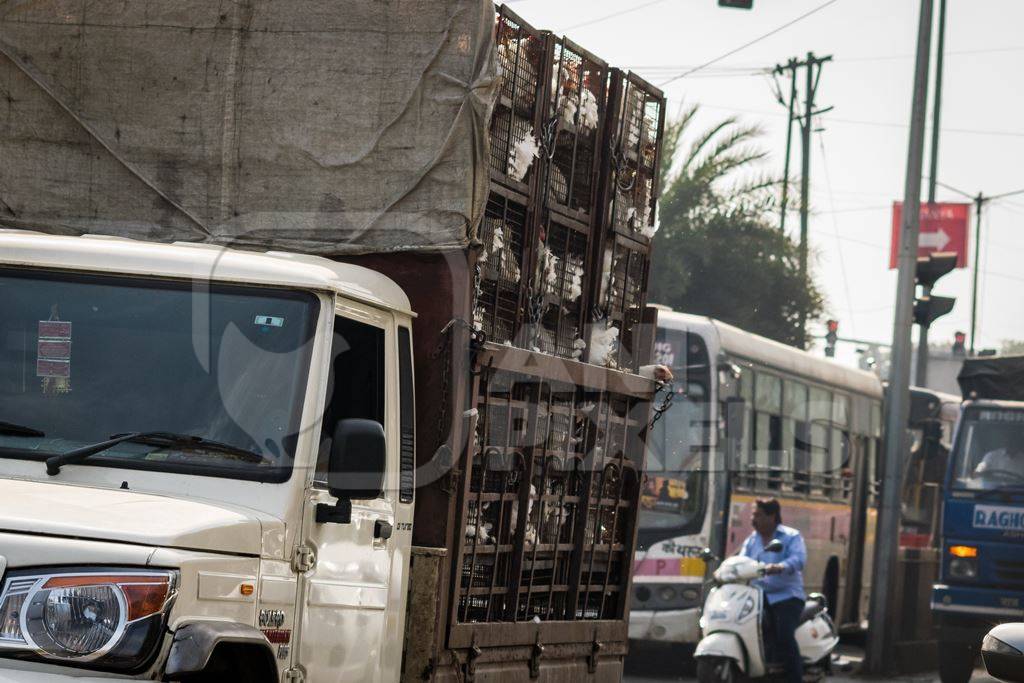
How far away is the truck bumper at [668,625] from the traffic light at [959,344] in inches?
1761

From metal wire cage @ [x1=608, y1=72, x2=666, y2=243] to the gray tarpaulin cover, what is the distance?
5.09 feet

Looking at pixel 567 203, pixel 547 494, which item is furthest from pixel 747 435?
pixel 547 494

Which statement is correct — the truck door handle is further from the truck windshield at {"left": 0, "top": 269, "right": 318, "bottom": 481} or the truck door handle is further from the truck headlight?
the truck headlight

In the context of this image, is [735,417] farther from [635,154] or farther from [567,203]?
[567,203]

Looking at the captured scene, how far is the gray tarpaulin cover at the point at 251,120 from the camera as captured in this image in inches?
257

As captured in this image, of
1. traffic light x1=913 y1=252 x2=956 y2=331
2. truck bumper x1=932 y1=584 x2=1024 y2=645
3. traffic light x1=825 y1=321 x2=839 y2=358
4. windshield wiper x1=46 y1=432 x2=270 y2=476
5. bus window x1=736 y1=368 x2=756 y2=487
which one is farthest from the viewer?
traffic light x1=825 y1=321 x2=839 y2=358

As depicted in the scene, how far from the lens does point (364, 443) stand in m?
4.99

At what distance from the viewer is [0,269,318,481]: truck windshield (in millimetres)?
5070

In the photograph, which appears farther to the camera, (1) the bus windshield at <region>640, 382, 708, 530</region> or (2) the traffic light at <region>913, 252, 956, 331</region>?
(2) the traffic light at <region>913, 252, 956, 331</region>

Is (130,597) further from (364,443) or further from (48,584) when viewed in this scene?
(364,443)

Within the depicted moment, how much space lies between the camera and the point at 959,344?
5912 cm

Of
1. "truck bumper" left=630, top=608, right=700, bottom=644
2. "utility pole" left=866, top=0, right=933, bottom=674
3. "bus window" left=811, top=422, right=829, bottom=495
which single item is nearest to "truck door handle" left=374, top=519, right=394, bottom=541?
"truck bumper" left=630, top=608, right=700, bottom=644

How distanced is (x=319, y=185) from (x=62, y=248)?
1.35 meters

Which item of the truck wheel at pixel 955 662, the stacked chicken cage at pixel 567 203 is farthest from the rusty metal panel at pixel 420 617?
the truck wheel at pixel 955 662
